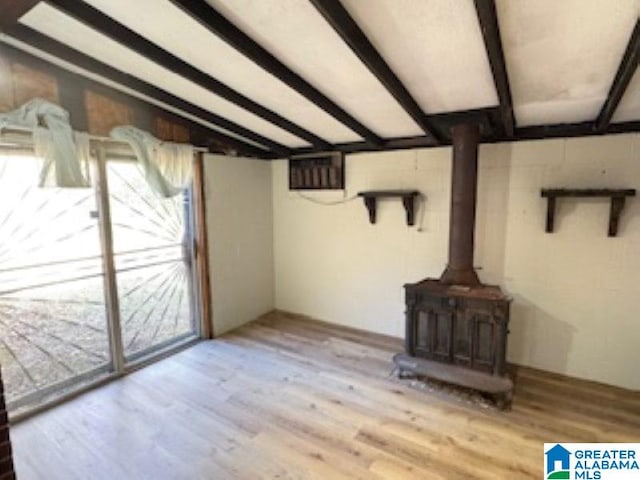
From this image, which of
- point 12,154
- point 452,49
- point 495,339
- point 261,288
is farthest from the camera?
point 261,288

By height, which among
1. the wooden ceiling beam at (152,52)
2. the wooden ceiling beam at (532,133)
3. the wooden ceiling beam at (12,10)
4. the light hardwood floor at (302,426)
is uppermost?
the wooden ceiling beam at (12,10)

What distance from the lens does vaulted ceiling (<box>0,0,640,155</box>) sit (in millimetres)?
1631

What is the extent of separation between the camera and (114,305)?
2.98 m

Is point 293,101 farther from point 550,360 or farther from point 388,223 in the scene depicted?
point 550,360

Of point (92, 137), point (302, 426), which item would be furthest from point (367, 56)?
point (302, 426)

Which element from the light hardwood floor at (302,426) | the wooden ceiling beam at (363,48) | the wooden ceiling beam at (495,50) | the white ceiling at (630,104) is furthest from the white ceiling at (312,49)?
the light hardwood floor at (302,426)

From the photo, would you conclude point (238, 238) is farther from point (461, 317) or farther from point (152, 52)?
point (461, 317)

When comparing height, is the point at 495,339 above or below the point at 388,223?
below

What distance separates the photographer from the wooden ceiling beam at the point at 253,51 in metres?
1.69

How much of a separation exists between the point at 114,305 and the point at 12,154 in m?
1.30

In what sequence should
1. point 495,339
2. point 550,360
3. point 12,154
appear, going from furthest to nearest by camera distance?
point 550,360
point 495,339
point 12,154

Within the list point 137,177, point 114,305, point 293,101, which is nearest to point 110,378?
point 114,305

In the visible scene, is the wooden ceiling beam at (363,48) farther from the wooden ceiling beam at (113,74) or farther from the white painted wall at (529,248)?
the wooden ceiling beam at (113,74)

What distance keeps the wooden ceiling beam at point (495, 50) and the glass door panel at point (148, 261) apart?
276 centimetres
